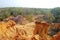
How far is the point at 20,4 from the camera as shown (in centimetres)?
391

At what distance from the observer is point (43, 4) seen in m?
3.89

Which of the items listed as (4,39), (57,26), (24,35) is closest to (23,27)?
(24,35)

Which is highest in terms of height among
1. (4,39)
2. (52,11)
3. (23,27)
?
(52,11)

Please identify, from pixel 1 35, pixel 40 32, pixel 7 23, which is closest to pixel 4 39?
pixel 1 35

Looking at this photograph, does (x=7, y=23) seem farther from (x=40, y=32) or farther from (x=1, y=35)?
(x=40, y=32)

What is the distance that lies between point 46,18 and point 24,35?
0.63 m

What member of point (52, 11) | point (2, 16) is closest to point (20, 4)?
point (2, 16)

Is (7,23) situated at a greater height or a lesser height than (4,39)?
greater

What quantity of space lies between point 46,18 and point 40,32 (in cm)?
36

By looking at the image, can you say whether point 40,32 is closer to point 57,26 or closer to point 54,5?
point 57,26

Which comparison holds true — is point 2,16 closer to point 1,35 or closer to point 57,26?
point 1,35

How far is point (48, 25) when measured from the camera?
3736 mm

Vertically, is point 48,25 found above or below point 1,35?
above

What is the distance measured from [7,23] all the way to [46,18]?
89cm
